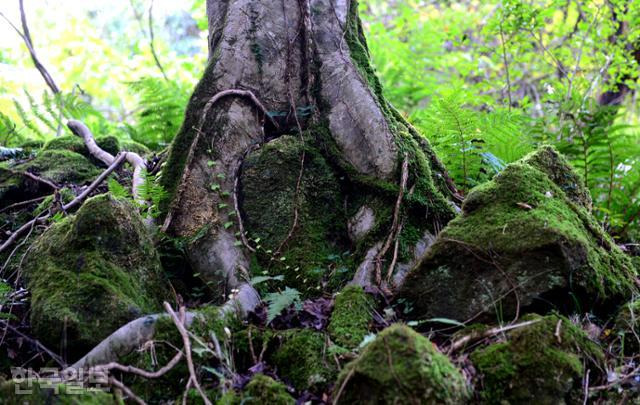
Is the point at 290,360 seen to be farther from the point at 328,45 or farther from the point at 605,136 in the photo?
the point at 605,136

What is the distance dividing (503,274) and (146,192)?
2753mm

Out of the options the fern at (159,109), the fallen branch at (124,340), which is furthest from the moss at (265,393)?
the fern at (159,109)

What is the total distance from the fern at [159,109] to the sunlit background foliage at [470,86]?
2cm

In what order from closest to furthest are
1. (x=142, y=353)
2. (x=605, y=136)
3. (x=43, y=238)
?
(x=142, y=353), (x=43, y=238), (x=605, y=136)

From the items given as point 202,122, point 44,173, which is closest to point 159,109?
point 44,173

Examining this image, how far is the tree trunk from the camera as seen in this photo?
12.5ft

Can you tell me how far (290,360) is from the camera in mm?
2871

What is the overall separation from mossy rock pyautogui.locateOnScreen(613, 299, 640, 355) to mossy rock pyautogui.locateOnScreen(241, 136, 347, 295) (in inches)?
76.4

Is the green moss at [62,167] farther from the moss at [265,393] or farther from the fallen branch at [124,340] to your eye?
the moss at [265,393]

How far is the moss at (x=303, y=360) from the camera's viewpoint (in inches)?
107

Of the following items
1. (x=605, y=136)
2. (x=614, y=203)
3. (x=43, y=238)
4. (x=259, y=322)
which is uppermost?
(x=43, y=238)

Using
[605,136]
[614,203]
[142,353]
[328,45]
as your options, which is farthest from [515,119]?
[142,353]

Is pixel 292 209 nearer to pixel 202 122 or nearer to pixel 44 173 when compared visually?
pixel 202 122

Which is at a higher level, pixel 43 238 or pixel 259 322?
pixel 43 238
